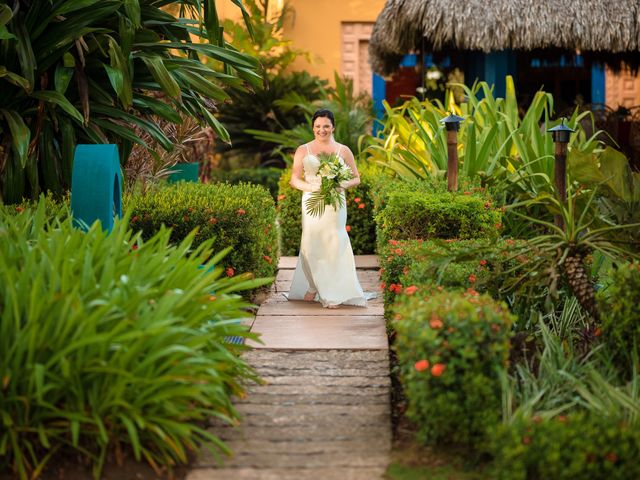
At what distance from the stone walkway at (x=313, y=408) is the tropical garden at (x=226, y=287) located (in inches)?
5.0

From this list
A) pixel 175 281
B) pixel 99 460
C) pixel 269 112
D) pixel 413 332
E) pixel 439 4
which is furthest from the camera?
pixel 269 112

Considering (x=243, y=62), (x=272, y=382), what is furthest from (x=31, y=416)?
(x=243, y=62)

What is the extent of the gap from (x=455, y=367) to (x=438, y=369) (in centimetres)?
20

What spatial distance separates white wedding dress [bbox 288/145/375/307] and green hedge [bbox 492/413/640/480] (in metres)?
3.39

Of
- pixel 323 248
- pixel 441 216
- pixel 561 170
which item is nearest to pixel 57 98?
pixel 323 248

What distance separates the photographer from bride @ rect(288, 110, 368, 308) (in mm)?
7465

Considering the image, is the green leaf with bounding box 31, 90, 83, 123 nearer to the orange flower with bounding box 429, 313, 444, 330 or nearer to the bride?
the bride

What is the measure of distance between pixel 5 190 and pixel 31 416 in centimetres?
338

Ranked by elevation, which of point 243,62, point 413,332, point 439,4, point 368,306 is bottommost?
point 368,306

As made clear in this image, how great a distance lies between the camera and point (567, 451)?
3.95 metres

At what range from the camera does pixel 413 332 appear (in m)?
4.39

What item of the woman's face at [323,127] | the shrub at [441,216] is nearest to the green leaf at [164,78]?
the woman's face at [323,127]

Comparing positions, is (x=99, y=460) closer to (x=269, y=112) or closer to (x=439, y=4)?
(x=439, y=4)

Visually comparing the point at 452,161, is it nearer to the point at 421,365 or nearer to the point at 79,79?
the point at 79,79
